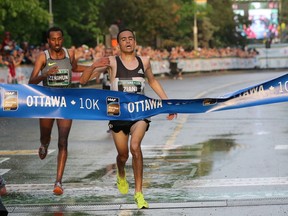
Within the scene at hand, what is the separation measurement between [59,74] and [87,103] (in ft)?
2.88

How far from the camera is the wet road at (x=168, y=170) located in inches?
397

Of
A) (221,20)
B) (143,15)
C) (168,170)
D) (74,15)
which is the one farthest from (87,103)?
(221,20)

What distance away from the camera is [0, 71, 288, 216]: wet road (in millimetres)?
10086

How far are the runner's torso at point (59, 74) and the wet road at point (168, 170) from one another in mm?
1230

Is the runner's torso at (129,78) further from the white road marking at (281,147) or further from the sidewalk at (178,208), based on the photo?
the white road marking at (281,147)

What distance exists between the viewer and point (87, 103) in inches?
411

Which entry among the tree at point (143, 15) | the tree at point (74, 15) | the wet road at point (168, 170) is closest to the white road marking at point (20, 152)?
the wet road at point (168, 170)

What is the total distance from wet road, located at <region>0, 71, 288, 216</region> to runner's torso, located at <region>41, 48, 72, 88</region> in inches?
48.4

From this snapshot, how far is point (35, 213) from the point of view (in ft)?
32.0

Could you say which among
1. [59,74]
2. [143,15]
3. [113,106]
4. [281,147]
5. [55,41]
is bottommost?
[281,147]

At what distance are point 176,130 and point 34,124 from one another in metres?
4.05

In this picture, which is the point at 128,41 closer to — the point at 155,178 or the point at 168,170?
the point at 155,178

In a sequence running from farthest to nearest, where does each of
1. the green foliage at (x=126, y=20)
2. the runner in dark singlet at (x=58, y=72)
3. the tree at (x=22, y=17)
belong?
1. the green foliage at (x=126, y=20)
2. the tree at (x=22, y=17)
3. the runner in dark singlet at (x=58, y=72)

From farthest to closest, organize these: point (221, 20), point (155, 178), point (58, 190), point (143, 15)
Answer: point (221, 20)
point (143, 15)
point (155, 178)
point (58, 190)
